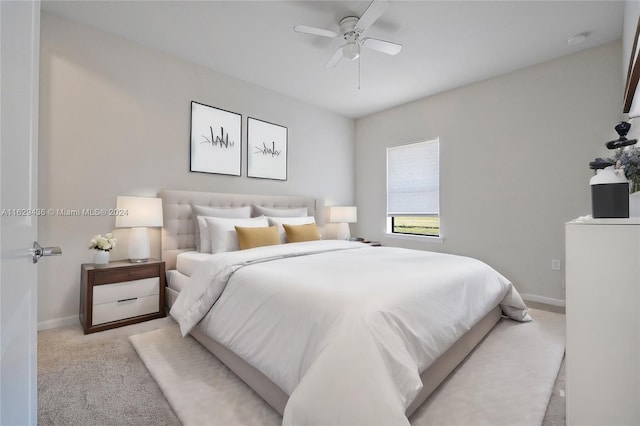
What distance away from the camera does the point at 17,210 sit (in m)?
0.66

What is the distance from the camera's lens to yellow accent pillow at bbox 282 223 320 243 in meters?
3.36

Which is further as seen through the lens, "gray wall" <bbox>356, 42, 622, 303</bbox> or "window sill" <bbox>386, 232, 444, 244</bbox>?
"window sill" <bbox>386, 232, 444, 244</bbox>

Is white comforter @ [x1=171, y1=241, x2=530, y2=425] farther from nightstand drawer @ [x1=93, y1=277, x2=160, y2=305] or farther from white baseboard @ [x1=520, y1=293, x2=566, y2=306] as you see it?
white baseboard @ [x1=520, y1=293, x2=566, y2=306]

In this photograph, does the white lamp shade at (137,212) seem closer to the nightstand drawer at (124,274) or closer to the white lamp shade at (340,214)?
the nightstand drawer at (124,274)

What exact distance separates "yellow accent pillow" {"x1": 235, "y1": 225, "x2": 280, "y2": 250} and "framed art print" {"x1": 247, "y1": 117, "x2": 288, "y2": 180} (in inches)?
43.5

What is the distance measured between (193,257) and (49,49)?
7.04ft

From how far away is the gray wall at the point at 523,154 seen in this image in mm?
3027

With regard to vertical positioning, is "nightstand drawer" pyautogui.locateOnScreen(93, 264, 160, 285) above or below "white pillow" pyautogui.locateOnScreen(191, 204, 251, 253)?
below

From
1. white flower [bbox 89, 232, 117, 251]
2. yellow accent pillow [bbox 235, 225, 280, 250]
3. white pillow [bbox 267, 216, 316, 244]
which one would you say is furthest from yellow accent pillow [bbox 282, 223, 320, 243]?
white flower [bbox 89, 232, 117, 251]

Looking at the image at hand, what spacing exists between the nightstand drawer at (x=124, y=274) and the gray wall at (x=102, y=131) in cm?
41

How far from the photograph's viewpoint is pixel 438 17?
2.54 meters

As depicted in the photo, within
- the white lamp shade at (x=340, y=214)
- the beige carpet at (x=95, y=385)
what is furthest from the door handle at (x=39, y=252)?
the white lamp shade at (x=340, y=214)

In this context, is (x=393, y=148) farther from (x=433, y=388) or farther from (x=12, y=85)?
(x=12, y=85)

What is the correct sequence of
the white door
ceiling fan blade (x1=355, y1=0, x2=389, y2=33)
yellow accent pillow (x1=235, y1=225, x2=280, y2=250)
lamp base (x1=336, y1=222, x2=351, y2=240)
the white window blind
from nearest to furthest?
the white door → ceiling fan blade (x1=355, y1=0, x2=389, y2=33) → yellow accent pillow (x1=235, y1=225, x2=280, y2=250) → the white window blind → lamp base (x1=336, y1=222, x2=351, y2=240)
